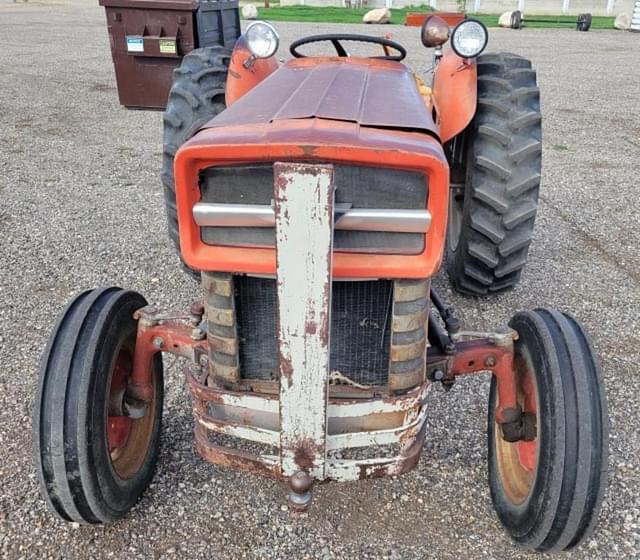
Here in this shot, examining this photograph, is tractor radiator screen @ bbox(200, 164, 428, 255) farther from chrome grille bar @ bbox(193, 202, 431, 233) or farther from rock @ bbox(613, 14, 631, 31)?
rock @ bbox(613, 14, 631, 31)

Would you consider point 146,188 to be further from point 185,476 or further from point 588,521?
point 588,521

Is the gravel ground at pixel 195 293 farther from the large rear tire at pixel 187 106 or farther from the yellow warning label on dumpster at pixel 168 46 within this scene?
the yellow warning label on dumpster at pixel 168 46

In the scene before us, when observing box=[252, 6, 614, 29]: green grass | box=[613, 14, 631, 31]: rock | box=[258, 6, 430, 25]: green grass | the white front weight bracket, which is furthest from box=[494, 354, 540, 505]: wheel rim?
box=[613, 14, 631, 31]: rock

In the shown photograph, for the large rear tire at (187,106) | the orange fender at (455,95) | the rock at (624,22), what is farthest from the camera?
the rock at (624,22)

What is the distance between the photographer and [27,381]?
304 centimetres

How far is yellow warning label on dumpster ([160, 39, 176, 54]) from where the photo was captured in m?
6.19

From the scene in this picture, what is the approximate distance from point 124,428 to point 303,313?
108cm

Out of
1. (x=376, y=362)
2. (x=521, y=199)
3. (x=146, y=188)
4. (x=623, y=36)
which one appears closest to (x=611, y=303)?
(x=521, y=199)

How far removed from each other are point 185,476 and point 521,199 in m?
2.02

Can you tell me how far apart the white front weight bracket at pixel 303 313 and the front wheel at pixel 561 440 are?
67 centimetres

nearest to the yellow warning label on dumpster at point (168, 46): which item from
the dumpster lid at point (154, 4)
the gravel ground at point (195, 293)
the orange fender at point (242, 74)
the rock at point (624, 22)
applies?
the dumpster lid at point (154, 4)

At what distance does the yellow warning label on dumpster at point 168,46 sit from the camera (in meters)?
6.19

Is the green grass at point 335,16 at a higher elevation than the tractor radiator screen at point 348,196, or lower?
lower

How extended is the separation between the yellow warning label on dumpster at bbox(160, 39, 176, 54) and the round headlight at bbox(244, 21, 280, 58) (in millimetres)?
3367
